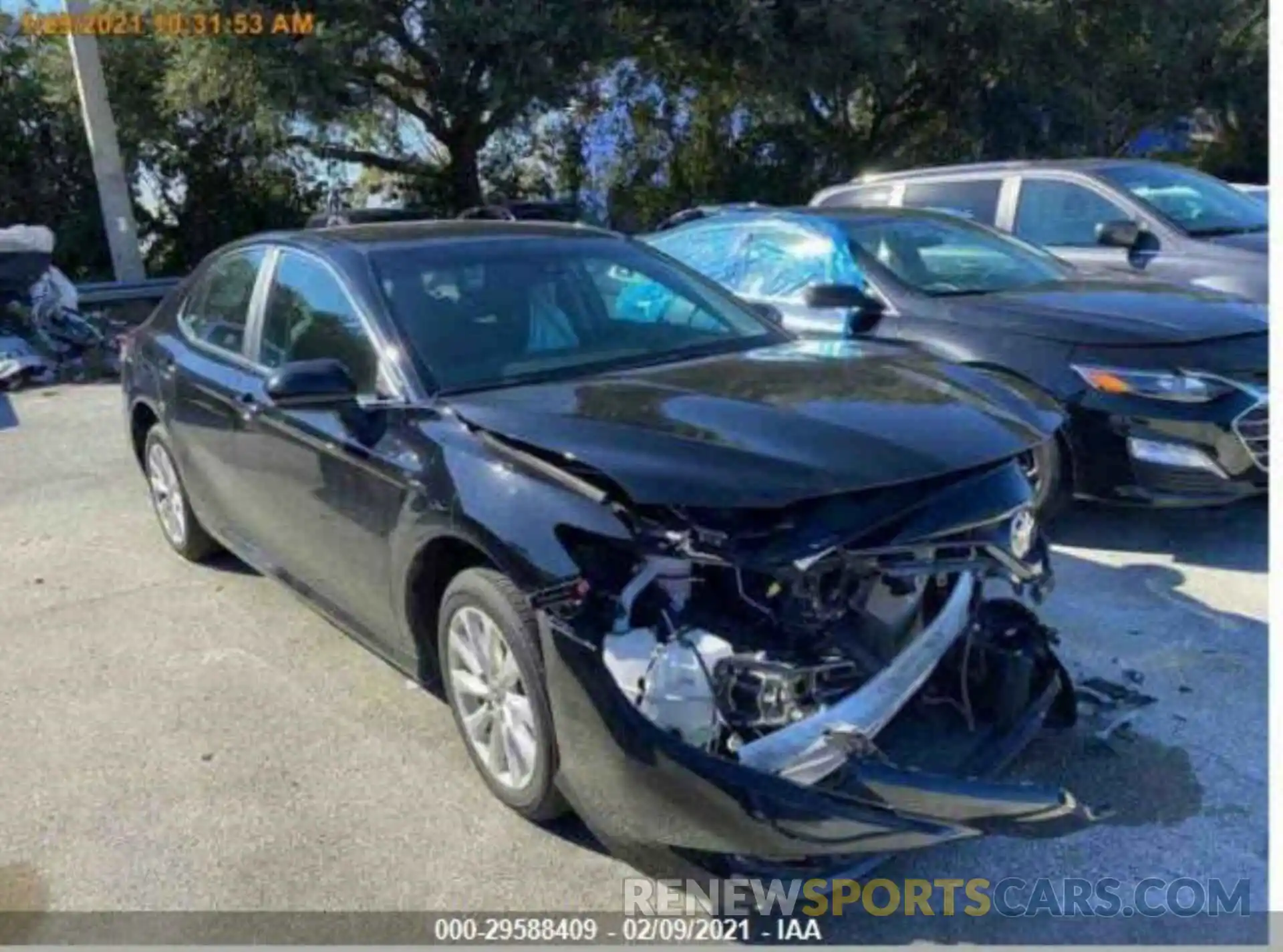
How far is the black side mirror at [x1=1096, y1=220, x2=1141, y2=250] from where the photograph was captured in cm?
728

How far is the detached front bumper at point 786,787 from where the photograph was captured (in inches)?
94.0

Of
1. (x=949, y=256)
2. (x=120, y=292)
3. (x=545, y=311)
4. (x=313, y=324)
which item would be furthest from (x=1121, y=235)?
(x=120, y=292)

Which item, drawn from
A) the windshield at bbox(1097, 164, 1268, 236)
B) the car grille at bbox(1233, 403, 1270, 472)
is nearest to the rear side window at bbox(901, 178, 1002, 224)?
the windshield at bbox(1097, 164, 1268, 236)

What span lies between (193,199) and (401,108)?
11.7 feet

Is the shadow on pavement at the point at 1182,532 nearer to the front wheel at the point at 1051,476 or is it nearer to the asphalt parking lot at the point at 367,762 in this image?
the asphalt parking lot at the point at 367,762

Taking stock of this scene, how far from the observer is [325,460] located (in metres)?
3.68

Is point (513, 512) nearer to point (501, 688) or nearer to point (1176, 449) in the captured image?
point (501, 688)

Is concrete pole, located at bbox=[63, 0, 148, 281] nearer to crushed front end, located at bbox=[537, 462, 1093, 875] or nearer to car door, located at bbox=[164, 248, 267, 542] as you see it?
car door, located at bbox=[164, 248, 267, 542]

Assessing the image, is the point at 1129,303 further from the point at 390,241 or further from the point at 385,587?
the point at 385,587

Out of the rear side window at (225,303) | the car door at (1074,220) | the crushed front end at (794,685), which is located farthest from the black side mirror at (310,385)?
the car door at (1074,220)

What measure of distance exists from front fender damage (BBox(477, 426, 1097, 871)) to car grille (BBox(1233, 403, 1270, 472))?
7.08ft

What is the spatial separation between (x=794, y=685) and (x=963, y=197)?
6620mm

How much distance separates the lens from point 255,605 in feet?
15.5

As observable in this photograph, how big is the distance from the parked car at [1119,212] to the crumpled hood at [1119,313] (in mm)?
1665
